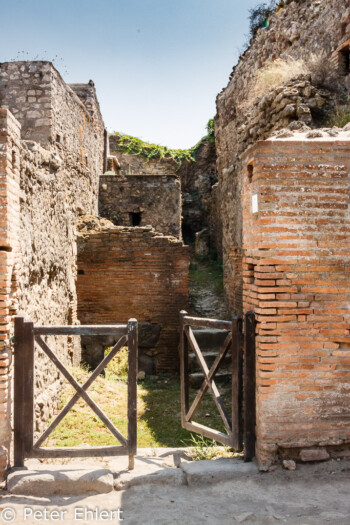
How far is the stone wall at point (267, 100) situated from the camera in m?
7.57

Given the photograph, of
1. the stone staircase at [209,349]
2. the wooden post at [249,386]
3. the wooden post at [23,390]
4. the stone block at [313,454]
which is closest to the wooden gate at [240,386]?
the wooden post at [249,386]

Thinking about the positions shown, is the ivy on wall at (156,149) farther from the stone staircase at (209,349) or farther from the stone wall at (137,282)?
the stone staircase at (209,349)

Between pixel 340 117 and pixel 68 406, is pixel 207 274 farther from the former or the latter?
pixel 68 406

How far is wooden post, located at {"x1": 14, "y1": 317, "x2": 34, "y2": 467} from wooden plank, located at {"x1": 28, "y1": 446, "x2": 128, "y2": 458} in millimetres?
103

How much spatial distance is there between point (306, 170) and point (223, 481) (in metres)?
2.85

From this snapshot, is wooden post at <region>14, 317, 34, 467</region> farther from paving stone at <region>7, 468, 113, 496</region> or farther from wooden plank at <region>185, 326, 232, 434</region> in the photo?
wooden plank at <region>185, 326, 232, 434</region>

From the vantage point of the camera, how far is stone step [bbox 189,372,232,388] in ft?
26.4

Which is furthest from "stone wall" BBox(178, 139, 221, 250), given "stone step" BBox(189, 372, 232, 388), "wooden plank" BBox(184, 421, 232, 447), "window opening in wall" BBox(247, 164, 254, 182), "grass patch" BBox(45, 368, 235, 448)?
"window opening in wall" BBox(247, 164, 254, 182)

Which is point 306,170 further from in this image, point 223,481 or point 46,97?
point 46,97

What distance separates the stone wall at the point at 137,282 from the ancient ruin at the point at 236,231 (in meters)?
0.02

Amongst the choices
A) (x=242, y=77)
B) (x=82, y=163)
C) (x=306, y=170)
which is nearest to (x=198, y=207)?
(x=242, y=77)

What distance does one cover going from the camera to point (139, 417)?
6.50 m

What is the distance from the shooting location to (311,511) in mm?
3164

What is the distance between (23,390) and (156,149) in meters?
17.6
